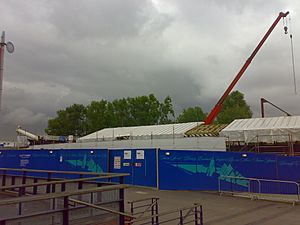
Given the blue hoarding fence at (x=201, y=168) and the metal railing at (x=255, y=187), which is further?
the blue hoarding fence at (x=201, y=168)

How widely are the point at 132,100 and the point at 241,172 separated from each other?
5856 cm

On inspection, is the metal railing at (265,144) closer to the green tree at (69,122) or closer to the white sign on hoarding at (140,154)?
the white sign on hoarding at (140,154)

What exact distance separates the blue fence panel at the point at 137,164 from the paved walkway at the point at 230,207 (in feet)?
3.34

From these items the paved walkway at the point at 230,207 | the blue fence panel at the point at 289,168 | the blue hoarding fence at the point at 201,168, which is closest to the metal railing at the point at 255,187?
the blue hoarding fence at the point at 201,168

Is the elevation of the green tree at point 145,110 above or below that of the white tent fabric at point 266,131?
above

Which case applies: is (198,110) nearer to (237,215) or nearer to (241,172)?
(241,172)

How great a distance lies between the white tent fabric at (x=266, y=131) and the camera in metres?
27.7

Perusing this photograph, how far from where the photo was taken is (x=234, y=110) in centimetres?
6531

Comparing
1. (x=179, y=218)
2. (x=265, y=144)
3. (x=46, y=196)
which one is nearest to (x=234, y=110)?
(x=265, y=144)

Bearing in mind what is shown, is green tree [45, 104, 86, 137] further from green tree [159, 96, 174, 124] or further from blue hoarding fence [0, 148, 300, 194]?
blue hoarding fence [0, 148, 300, 194]

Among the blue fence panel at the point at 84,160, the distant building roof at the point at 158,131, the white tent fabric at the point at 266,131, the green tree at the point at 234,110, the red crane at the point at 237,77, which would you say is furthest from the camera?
the green tree at the point at 234,110

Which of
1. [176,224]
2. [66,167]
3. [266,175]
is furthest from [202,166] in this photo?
[66,167]

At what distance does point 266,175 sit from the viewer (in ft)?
57.1

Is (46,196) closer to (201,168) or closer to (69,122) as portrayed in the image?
(201,168)
